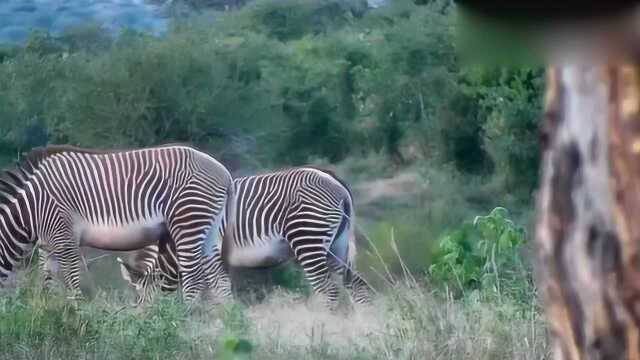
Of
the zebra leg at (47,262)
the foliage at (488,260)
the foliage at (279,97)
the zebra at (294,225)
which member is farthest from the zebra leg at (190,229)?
the foliage at (279,97)

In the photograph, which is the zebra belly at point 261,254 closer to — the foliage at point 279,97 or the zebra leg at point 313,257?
the zebra leg at point 313,257

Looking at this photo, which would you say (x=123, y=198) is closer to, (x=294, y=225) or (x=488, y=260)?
(x=294, y=225)

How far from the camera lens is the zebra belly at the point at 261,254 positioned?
10.6 meters

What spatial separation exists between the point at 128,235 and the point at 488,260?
386 centimetres

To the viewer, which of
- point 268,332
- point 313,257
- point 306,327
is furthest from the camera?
point 313,257

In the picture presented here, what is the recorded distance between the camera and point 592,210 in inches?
75.4

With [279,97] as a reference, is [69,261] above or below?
above

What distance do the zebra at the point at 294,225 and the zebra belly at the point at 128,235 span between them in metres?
0.48

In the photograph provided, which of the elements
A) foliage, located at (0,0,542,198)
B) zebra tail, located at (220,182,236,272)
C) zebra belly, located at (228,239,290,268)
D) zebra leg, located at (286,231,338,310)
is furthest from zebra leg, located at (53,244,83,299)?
foliage, located at (0,0,542,198)

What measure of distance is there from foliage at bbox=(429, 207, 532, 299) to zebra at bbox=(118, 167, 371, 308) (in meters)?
2.95

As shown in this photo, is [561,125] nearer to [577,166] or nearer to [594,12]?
[577,166]

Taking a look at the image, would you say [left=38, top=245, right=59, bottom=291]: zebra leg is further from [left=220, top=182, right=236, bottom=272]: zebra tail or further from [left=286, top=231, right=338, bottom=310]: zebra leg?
[left=286, top=231, right=338, bottom=310]: zebra leg

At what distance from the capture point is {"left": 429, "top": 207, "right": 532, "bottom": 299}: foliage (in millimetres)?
6180

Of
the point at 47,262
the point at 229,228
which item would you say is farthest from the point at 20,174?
the point at 229,228
